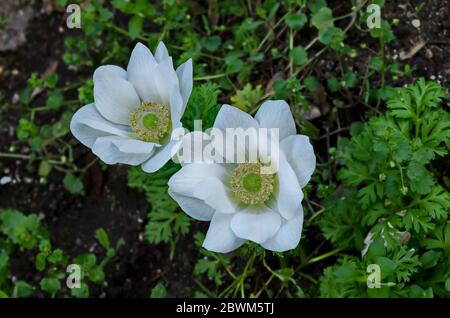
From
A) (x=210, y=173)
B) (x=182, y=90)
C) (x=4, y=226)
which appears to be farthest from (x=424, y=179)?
(x=4, y=226)

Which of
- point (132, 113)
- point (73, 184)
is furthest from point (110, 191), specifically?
point (132, 113)

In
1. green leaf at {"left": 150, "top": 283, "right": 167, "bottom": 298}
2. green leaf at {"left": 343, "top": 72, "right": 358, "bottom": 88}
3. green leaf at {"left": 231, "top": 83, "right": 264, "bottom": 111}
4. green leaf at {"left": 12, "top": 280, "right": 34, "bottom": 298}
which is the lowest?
green leaf at {"left": 150, "top": 283, "right": 167, "bottom": 298}

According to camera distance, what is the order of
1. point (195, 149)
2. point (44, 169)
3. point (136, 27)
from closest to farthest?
point (195, 149)
point (136, 27)
point (44, 169)

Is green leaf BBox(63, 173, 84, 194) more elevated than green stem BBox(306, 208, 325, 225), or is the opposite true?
green leaf BBox(63, 173, 84, 194)

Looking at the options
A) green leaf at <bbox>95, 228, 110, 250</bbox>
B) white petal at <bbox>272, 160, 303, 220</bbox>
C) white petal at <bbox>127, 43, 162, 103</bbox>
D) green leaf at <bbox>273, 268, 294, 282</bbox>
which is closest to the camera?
white petal at <bbox>272, 160, 303, 220</bbox>

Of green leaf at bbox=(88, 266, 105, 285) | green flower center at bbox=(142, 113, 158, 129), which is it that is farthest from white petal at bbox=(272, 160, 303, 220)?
green leaf at bbox=(88, 266, 105, 285)

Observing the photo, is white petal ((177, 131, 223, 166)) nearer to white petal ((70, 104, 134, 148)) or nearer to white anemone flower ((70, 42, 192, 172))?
white anemone flower ((70, 42, 192, 172))

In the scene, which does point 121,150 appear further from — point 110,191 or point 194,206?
point 110,191

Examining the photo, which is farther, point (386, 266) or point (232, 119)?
point (386, 266)
